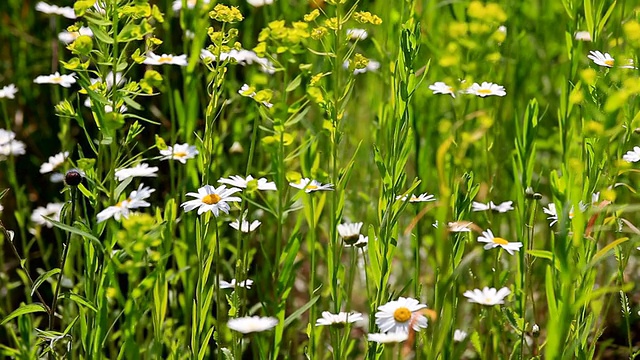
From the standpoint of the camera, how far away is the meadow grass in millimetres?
1247

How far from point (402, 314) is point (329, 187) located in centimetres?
27

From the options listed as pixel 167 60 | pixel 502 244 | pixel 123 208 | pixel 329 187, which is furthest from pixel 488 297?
pixel 167 60

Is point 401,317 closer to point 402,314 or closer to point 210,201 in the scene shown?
point 402,314

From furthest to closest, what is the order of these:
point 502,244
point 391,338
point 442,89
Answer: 1. point 442,89
2. point 502,244
3. point 391,338

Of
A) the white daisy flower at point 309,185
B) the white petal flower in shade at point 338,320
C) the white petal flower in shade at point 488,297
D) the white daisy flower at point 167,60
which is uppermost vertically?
the white daisy flower at point 167,60

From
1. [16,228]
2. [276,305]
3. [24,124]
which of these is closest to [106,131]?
[276,305]

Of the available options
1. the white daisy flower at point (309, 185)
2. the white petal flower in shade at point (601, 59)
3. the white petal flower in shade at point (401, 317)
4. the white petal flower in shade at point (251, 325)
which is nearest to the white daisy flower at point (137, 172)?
the white daisy flower at point (309, 185)

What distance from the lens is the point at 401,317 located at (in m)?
1.25

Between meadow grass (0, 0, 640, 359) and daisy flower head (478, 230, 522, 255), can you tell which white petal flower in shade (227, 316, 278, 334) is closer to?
meadow grass (0, 0, 640, 359)

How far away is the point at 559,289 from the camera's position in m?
1.31

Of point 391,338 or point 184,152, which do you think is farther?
point 184,152

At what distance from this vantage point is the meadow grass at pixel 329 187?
1.25 meters

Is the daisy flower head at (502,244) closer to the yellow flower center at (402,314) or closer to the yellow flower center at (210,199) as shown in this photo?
the yellow flower center at (402,314)

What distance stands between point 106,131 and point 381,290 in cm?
51
